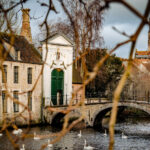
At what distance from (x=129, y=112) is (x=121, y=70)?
17.3 feet

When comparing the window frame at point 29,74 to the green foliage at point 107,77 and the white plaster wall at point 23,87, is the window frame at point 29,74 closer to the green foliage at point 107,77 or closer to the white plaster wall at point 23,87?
the white plaster wall at point 23,87

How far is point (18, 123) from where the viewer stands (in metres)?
20.7

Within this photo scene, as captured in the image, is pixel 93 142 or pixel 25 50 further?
pixel 25 50

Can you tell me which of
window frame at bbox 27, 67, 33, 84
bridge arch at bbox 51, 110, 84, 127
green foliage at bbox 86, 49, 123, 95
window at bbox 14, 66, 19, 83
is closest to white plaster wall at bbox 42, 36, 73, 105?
bridge arch at bbox 51, 110, 84, 127

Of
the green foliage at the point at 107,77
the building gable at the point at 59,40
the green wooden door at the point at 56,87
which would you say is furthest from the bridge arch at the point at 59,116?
the building gable at the point at 59,40

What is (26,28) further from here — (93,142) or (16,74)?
(93,142)

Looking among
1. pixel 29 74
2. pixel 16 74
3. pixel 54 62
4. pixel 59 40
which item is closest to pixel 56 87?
pixel 54 62

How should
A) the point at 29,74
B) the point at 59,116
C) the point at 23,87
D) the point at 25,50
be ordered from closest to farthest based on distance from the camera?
the point at 23,87 < the point at 29,74 < the point at 25,50 < the point at 59,116

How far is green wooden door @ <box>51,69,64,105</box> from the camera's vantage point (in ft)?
77.4

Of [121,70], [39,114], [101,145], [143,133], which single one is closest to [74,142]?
[101,145]

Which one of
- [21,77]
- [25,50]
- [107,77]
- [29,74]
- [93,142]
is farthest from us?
[107,77]

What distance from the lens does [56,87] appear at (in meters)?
23.8

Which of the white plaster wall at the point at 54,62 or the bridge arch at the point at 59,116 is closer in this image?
the bridge arch at the point at 59,116

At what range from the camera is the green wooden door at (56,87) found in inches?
928
